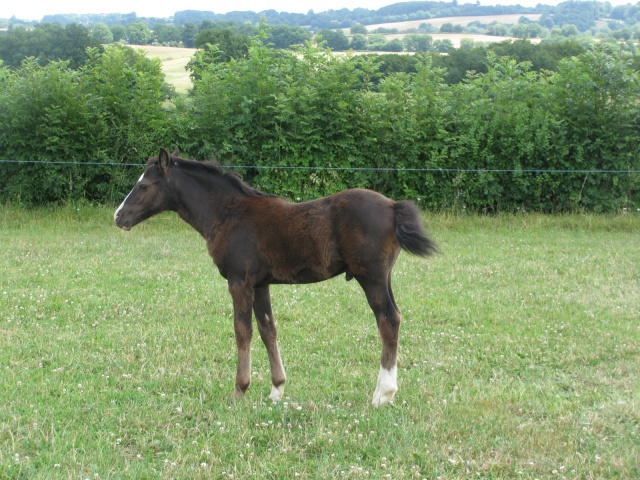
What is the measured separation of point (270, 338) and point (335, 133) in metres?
9.66

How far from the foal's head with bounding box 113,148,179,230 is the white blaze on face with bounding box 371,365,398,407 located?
2.44m

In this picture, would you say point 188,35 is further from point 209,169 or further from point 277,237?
point 277,237

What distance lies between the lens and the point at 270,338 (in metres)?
6.07

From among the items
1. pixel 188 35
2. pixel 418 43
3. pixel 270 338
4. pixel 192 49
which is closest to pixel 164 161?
pixel 270 338

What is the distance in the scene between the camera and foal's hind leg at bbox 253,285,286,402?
598 centimetres

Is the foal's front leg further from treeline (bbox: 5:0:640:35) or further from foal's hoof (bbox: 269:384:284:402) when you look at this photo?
treeline (bbox: 5:0:640:35)

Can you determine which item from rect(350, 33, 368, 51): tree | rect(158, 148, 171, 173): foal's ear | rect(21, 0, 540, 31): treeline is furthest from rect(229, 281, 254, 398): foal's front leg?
rect(21, 0, 540, 31): treeline

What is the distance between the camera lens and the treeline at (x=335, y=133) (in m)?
15.0

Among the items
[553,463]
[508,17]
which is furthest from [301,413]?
[508,17]

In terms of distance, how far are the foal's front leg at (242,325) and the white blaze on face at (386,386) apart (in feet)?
3.69

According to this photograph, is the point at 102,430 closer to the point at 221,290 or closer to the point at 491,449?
the point at 491,449

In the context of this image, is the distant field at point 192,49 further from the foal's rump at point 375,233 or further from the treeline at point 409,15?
the foal's rump at point 375,233

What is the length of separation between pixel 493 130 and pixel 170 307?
9.44m

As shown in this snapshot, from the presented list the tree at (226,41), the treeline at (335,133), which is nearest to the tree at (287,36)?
the tree at (226,41)
